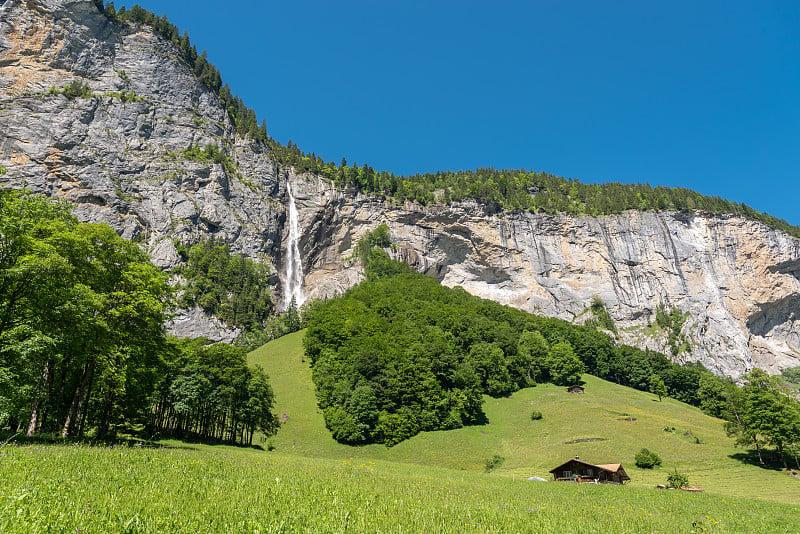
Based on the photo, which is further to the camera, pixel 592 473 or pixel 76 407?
pixel 592 473

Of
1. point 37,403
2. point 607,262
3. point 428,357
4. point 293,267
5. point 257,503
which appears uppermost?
point 607,262

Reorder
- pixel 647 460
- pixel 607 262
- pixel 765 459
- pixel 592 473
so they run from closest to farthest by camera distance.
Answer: pixel 592 473
pixel 647 460
pixel 765 459
pixel 607 262

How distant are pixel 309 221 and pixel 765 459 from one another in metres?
133

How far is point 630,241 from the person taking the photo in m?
162

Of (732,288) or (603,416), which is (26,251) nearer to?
(603,416)

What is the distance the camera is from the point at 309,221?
502 feet

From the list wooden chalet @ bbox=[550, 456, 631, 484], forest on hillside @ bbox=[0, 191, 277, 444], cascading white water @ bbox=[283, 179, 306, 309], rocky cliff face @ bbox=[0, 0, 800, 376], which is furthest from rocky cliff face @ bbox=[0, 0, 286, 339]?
wooden chalet @ bbox=[550, 456, 631, 484]

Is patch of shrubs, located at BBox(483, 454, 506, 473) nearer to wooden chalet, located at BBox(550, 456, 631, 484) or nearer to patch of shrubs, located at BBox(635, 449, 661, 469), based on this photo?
wooden chalet, located at BBox(550, 456, 631, 484)

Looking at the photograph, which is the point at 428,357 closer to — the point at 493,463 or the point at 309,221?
the point at 493,463

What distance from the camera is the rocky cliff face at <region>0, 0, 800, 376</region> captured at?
127 meters

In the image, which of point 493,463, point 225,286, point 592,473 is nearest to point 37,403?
point 592,473

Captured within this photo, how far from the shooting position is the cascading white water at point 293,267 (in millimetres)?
141750

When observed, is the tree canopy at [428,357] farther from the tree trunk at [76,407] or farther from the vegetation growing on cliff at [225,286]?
the tree trunk at [76,407]

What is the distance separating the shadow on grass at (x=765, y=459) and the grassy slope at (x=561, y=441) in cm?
135
